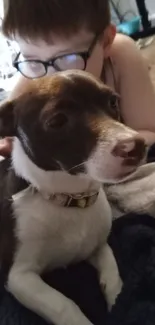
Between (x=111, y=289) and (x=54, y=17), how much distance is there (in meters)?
0.69

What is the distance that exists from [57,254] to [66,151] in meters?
0.25

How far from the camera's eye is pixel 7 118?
1.08 m

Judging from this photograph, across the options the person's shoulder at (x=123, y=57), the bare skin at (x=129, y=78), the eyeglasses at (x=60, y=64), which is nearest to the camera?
the eyeglasses at (x=60, y=64)

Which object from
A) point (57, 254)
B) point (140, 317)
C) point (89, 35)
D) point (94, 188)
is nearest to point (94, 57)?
point (89, 35)

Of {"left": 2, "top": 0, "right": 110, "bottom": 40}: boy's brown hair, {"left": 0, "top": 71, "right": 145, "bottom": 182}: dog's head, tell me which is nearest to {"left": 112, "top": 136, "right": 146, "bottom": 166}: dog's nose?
{"left": 0, "top": 71, "right": 145, "bottom": 182}: dog's head

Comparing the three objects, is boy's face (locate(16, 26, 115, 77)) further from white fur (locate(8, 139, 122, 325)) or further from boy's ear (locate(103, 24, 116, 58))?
white fur (locate(8, 139, 122, 325))

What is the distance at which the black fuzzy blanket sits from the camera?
1.00 metres

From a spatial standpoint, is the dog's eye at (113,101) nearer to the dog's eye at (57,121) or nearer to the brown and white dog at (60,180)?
the brown and white dog at (60,180)

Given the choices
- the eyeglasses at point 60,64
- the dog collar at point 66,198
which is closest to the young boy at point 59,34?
the eyeglasses at point 60,64

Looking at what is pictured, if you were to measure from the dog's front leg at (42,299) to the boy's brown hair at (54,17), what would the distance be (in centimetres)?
61

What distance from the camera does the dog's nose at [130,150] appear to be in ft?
2.87

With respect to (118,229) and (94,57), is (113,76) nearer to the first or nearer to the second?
(94,57)

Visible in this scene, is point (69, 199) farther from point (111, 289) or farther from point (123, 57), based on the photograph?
point (123, 57)

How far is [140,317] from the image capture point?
3.21ft
